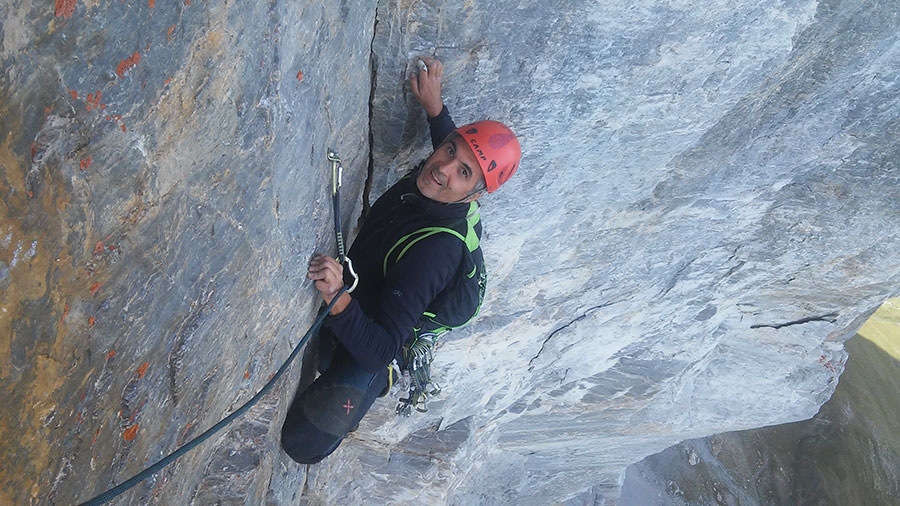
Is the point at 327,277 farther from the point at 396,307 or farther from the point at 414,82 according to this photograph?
the point at 414,82

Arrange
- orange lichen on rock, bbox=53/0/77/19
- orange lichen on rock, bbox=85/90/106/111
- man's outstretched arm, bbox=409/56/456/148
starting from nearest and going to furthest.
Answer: orange lichen on rock, bbox=53/0/77/19
orange lichen on rock, bbox=85/90/106/111
man's outstretched arm, bbox=409/56/456/148

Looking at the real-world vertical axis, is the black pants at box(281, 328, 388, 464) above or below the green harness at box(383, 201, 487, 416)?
below

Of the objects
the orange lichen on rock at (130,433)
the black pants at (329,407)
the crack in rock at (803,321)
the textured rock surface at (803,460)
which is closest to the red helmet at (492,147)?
the black pants at (329,407)

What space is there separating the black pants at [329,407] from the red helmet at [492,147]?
1.42 m

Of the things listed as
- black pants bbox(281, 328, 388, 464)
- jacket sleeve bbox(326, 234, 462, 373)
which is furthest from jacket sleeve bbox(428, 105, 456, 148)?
black pants bbox(281, 328, 388, 464)

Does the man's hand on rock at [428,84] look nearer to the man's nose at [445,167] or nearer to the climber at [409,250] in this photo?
the climber at [409,250]

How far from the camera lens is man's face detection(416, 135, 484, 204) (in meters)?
3.18

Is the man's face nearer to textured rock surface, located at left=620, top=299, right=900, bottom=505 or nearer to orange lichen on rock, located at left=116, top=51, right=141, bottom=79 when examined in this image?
orange lichen on rock, located at left=116, top=51, right=141, bottom=79

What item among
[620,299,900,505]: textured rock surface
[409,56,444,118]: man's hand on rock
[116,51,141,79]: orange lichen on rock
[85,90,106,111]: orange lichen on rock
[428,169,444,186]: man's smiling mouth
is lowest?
[620,299,900,505]: textured rock surface

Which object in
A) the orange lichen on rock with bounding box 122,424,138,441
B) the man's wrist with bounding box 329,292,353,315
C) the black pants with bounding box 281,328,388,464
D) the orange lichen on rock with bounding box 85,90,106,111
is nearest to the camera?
the orange lichen on rock with bounding box 85,90,106,111

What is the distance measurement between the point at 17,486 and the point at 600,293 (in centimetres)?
471

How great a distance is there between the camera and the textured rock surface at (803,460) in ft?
40.0

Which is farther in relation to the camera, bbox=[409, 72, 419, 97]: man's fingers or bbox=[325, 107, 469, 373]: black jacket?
bbox=[409, 72, 419, 97]: man's fingers

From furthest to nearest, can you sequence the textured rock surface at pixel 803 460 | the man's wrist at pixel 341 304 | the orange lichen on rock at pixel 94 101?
the textured rock surface at pixel 803 460 < the man's wrist at pixel 341 304 < the orange lichen on rock at pixel 94 101
